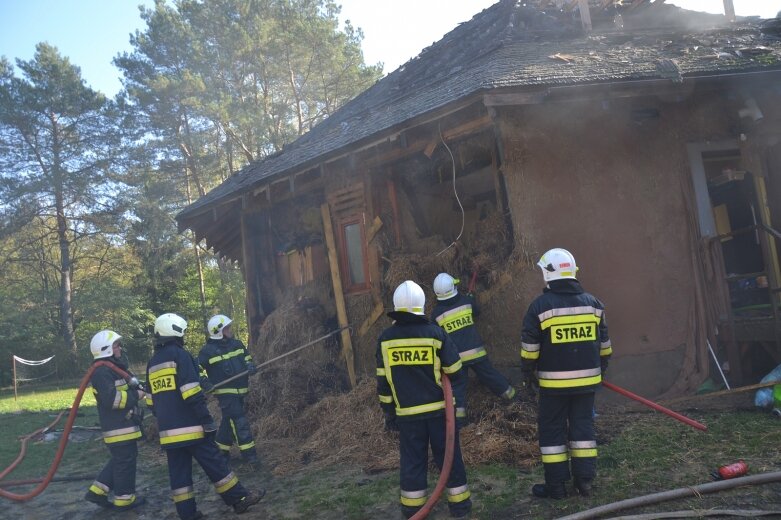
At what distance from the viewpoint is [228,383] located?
6.95m

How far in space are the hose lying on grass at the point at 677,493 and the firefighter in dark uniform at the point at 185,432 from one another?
121 inches

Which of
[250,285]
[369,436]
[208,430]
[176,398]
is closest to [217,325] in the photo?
[176,398]

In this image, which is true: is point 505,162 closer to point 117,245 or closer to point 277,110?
point 277,110

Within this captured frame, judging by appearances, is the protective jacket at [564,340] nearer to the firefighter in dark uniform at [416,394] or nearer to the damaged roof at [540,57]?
the firefighter in dark uniform at [416,394]

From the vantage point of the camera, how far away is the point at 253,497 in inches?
207

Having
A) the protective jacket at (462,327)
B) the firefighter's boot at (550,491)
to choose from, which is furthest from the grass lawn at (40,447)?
the firefighter's boot at (550,491)

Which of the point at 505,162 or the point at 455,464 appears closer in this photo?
the point at 455,464

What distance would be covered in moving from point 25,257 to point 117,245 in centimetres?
422

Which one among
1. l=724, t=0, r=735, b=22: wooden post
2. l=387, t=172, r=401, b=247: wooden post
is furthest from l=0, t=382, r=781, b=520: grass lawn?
l=724, t=0, r=735, b=22: wooden post

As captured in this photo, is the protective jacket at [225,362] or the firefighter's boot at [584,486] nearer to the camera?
the firefighter's boot at [584,486]

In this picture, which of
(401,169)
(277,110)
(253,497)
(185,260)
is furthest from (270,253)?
(185,260)

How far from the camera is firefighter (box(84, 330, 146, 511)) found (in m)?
5.64

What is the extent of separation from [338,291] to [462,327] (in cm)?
351

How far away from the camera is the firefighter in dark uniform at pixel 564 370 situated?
14.4 feet
